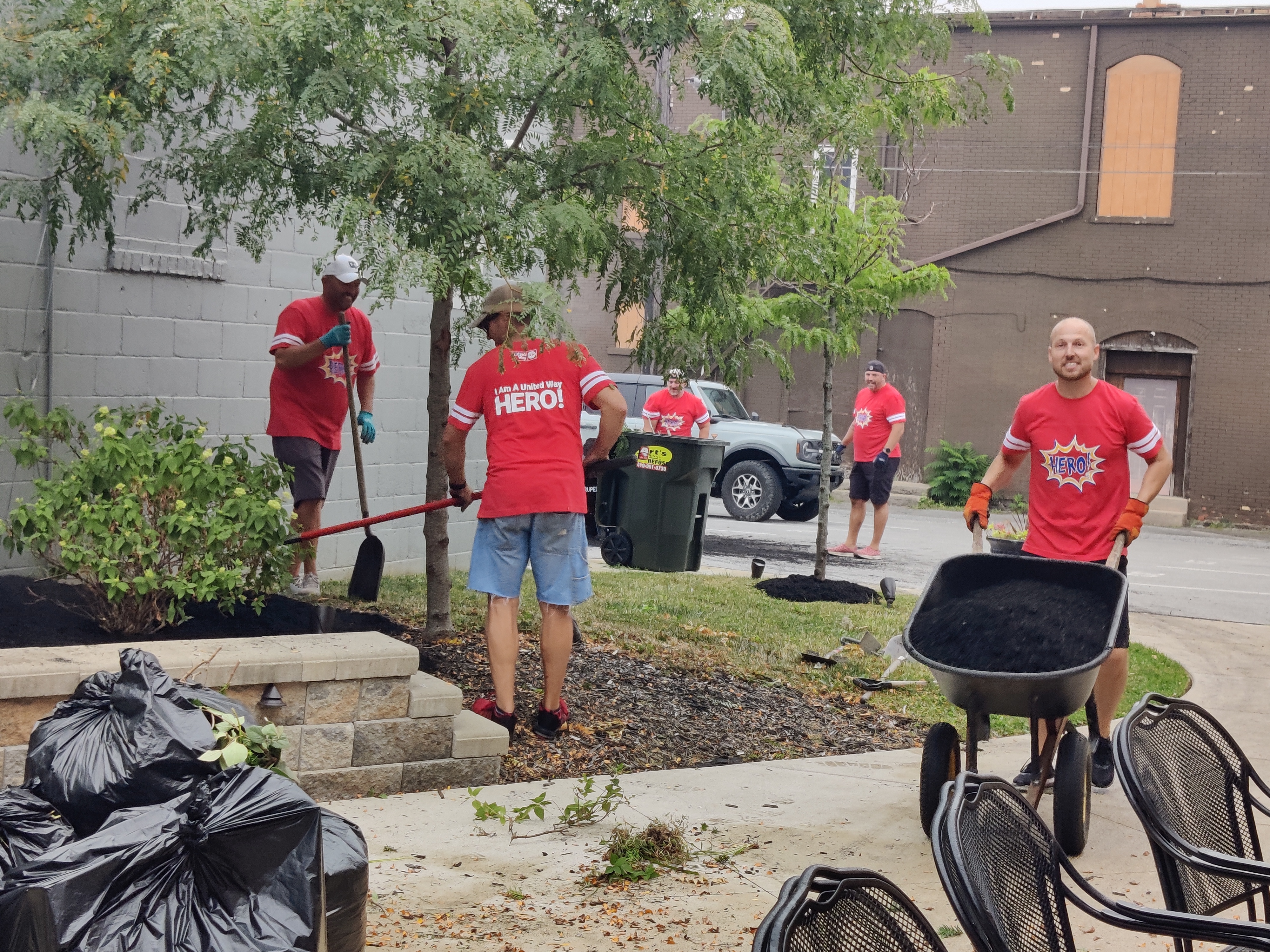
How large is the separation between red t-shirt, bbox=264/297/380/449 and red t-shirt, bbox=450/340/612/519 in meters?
1.88

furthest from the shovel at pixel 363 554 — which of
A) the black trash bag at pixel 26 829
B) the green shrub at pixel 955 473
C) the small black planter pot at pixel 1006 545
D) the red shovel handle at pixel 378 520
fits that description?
the green shrub at pixel 955 473

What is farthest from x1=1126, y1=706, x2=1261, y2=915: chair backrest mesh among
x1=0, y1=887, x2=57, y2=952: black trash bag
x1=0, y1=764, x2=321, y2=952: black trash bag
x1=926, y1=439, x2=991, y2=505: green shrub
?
x1=926, y1=439, x2=991, y2=505: green shrub

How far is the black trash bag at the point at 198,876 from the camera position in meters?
2.24

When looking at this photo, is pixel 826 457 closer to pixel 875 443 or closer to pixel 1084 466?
pixel 875 443

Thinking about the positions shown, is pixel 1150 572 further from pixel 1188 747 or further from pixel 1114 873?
pixel 1188 747

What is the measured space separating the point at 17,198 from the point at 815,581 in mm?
6579

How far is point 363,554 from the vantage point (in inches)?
299

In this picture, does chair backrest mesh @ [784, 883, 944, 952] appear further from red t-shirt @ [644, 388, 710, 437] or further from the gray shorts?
red t-shirt @ [644, 388, 710, 437]

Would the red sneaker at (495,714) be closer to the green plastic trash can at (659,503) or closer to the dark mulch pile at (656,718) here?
the dark mulch pile at (656,718)

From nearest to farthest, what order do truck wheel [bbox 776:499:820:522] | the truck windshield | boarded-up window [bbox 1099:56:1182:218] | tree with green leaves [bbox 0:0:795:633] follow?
1. tree with green leaves [bbox 0:0:795:633]
2. truck wheel [bbox 776:499:820:522]
3. the truck windshield
4. boarded-up window [bbox 1099:56:1182:218]

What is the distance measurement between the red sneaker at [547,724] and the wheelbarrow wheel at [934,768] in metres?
1.60

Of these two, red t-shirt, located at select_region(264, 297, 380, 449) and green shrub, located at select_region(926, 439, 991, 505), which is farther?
green shrub, located at select_region(926, 439, 991, 505)

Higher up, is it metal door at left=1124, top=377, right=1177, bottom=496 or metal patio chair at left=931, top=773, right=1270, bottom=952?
metal door at left=1124, top=377, right=1177, bottom=496

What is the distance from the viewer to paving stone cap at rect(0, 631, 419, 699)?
4.02 m
